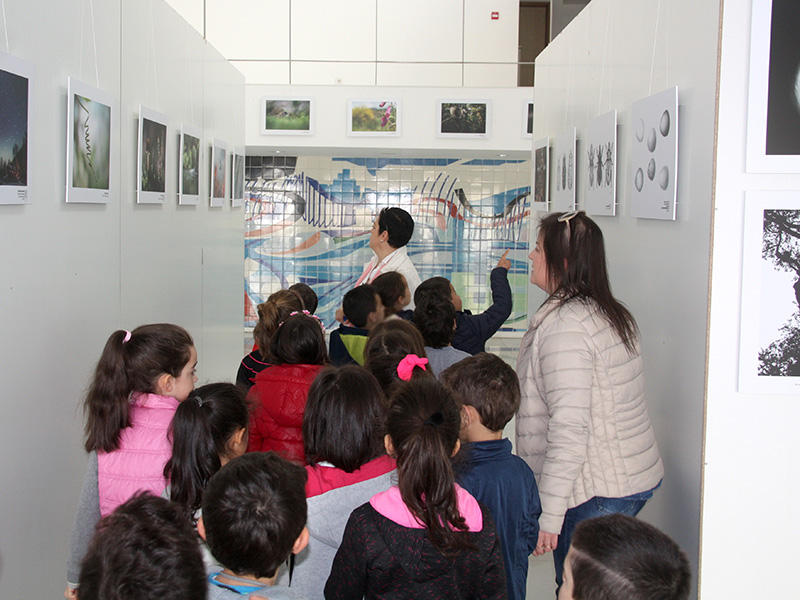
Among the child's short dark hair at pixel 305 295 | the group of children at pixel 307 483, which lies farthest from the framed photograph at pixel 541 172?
the group of children at pixel 307 483

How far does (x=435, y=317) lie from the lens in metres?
3.76

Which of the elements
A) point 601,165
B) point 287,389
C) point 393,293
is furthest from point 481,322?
point 287,389

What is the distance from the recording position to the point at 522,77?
12.6 m

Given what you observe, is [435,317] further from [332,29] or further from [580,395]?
[332,29]

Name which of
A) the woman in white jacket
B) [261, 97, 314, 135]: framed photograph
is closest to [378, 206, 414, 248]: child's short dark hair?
the woman in white jacket

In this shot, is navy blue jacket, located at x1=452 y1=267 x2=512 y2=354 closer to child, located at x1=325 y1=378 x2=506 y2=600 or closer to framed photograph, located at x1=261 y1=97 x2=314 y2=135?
child, located at x1=325 y1=378 x2=506 y2=600

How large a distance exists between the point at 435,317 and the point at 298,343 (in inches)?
35.9

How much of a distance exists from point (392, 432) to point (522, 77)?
11.5 meters

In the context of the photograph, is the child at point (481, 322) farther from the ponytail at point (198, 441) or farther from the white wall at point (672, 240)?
the ponytail at point (198, 441)

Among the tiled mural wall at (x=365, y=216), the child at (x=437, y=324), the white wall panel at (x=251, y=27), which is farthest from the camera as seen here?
the tiled mural wall at (x=365, y=216)

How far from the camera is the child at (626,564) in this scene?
1461 mm

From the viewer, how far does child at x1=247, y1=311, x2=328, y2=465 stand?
9.62 feet

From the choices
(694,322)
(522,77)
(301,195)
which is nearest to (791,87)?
(694,322)

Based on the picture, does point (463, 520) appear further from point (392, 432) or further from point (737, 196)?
point (737, 196)
